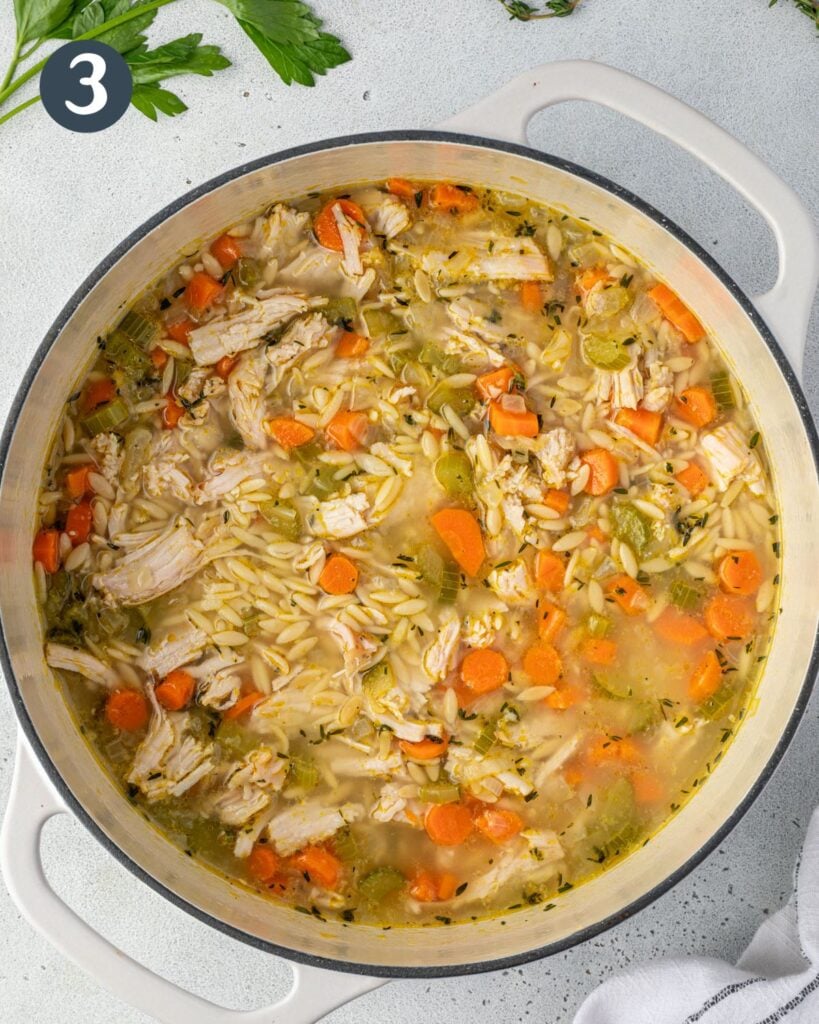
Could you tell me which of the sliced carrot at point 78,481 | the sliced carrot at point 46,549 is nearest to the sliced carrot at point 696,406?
the sliced carrot at point 78,481

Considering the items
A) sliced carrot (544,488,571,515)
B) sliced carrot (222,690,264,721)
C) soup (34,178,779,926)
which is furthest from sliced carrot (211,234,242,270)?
sliced carrot (222,690,264,721)

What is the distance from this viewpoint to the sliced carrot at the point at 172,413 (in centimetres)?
311

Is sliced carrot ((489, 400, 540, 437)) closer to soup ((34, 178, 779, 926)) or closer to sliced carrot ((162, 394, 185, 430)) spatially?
soup ((34, 178, 779, 926))

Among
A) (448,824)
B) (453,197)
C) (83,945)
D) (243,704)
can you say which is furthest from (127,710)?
(453,197)

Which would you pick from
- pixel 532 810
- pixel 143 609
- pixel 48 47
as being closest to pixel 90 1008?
pixel 143 609

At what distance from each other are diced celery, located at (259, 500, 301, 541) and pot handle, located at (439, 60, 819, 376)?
1189 millimetres

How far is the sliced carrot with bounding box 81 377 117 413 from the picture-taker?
3.08 metres

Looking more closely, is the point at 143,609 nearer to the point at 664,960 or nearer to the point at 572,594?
Answer: the point at 572,594

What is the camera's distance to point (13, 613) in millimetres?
2947

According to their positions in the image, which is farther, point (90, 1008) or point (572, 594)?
point (90, 1008)

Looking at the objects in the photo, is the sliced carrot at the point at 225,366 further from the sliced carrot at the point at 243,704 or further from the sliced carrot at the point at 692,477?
the sliced carrot at the point at 692,477

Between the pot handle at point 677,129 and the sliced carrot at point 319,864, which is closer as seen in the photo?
the pot handle at point 677,129

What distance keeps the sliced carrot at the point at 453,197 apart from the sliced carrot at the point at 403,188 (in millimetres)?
54

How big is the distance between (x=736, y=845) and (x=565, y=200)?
209cm
